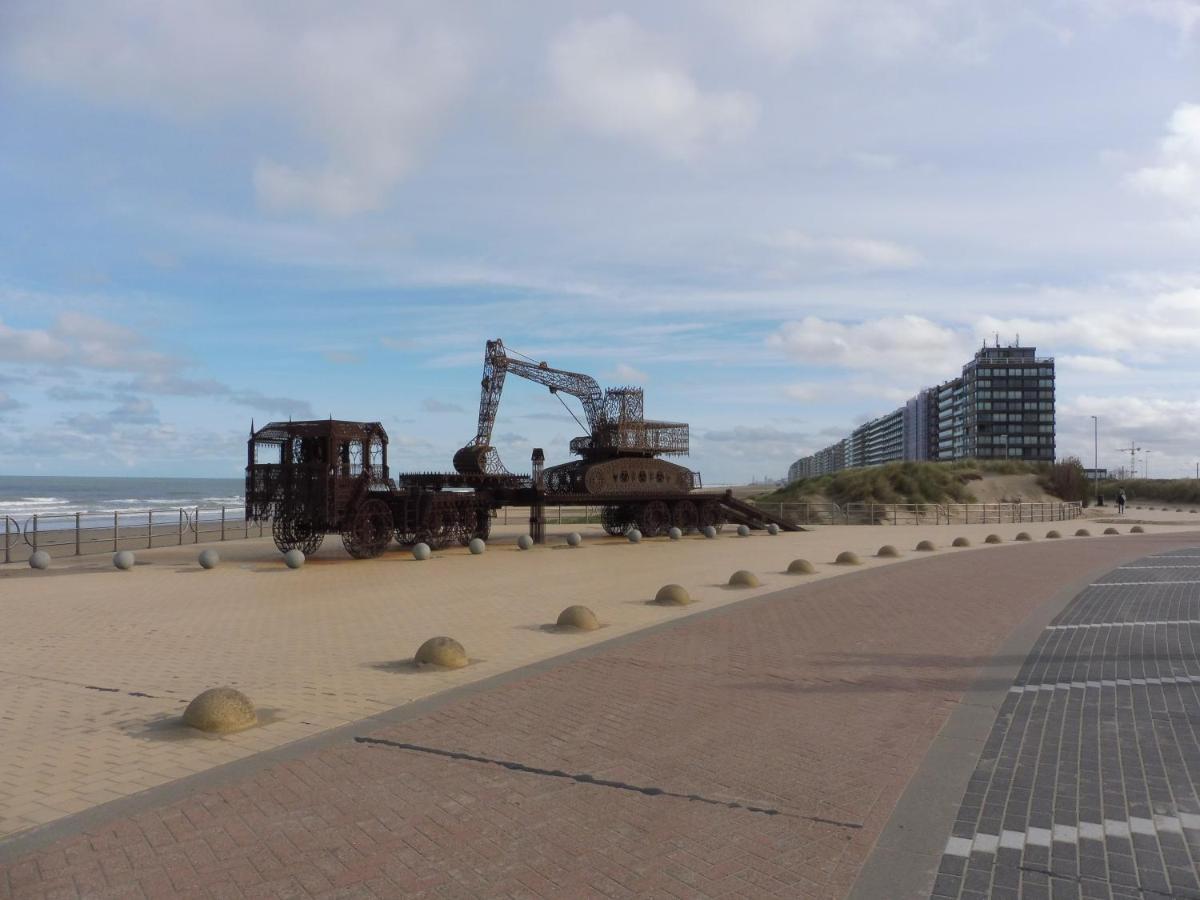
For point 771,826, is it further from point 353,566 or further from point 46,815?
point 353,566

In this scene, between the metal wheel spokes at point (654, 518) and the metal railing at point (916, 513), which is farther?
the metal railing at point (916, 513)

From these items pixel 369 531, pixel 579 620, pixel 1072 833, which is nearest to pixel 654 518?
pixel 369 531

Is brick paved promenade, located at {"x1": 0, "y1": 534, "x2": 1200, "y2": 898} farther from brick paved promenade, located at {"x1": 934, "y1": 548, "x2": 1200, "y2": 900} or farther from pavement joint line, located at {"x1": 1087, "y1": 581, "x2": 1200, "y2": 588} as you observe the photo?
pavement joint line, located at {"x1": 1087, "y1": 581, "x2": 1200, "y2": 588}

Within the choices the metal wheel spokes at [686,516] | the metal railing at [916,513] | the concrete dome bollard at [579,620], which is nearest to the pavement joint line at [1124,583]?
the concrete dome bollard at [579,620]

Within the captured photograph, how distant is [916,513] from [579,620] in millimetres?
32921

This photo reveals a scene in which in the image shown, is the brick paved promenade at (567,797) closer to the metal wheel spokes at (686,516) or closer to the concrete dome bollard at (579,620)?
the concrete dome bollard at (579,620)

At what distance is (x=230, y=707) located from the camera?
6688mm

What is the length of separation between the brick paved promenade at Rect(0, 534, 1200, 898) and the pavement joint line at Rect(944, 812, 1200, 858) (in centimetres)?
26

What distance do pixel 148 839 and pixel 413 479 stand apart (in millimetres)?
20539

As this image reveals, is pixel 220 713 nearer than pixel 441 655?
Yes

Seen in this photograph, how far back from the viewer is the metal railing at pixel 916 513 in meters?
40.4

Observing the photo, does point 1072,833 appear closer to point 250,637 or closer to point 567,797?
point 567,797

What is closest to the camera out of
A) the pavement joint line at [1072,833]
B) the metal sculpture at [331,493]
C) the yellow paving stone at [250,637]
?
the pavement joint line at [1072,833]

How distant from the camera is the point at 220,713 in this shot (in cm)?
662
